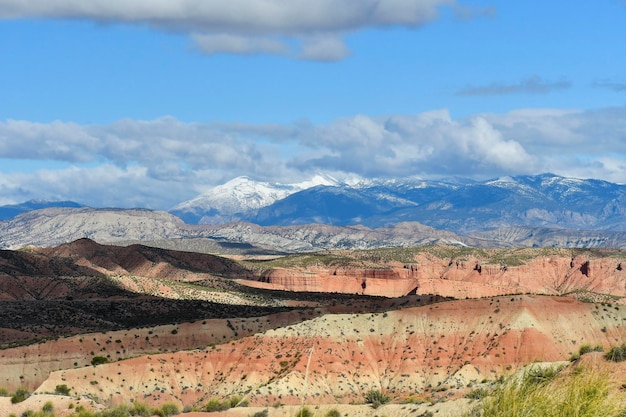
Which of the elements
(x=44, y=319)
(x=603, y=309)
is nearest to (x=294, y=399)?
(x=603, y=309)

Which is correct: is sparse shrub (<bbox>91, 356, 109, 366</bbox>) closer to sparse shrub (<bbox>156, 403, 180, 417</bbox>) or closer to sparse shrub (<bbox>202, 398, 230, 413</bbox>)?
sparse shrub (<bbox>156, 403, 180, 417</bbox>)

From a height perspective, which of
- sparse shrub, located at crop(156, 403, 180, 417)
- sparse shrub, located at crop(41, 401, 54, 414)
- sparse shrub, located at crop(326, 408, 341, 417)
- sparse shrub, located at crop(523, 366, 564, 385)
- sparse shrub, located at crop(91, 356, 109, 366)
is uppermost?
sparse shrub, located at crop(523, 366, 564, 385)

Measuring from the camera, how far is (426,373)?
92.1 metres

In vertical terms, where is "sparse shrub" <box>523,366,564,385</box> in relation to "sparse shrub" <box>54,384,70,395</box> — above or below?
above

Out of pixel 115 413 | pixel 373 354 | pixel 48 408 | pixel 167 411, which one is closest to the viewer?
pixel 115 413

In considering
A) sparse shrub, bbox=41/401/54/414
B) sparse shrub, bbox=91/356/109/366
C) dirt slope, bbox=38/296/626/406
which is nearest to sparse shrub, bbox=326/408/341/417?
sparse shrub, bbox=41/401/54/414

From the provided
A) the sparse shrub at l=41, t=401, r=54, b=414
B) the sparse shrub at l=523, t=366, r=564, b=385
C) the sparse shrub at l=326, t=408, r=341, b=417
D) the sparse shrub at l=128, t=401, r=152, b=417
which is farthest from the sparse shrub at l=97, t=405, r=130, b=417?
the sparse shrub at l=523, t=366, r=564, b=385

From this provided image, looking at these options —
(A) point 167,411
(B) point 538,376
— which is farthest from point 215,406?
(B) point 538,376

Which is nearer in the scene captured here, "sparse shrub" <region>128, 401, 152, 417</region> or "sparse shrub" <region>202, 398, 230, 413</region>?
"sparse shrub" <region>128, 401, 152, 417</region>

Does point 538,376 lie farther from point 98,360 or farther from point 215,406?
point 98,360

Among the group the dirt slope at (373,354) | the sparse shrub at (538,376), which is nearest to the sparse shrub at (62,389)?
the dirt slope at (373,354)

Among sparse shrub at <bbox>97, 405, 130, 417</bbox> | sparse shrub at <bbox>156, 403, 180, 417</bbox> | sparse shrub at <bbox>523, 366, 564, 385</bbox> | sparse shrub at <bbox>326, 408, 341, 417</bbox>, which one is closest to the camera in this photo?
sparse shrub at <bbox>523, 366, 564, 385</bbox>

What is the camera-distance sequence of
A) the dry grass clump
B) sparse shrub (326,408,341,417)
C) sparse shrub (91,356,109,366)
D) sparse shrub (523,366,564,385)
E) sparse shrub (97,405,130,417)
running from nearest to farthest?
the dry grass clump → sparse shrub (523,366,564,385) → sparse shrub (326,408,341,417) → sparse shrub (97,405,130,417) → sparse shrub (91,356,109,366)

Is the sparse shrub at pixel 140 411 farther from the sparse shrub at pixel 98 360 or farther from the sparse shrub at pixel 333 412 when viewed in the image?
the sparse shrub at pixel 98 360
